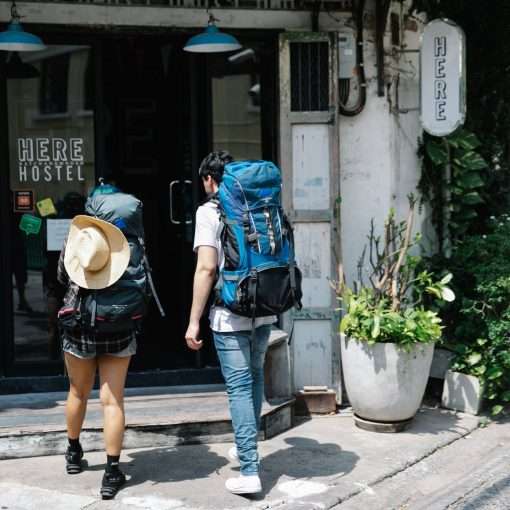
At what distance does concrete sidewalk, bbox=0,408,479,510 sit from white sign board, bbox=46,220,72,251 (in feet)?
5.74

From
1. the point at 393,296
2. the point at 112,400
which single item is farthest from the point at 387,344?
the point at 112,400

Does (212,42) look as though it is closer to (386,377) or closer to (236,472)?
(386,377)

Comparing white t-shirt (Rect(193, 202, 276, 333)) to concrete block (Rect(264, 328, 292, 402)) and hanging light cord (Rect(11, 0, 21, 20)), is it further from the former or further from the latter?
hanging light cord (Rect(11, 0, 21, 20))

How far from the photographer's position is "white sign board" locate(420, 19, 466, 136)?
662cm

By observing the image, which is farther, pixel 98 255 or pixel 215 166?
pixel 215 166

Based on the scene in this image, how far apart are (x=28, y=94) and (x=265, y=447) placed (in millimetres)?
3115

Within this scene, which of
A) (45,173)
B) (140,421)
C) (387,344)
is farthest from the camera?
(45,173)

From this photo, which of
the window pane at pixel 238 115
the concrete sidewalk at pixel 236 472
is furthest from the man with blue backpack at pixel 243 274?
the window pane at pixel 238 115

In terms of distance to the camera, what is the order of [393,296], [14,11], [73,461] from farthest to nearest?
[393,296] → [14,11] → [73,461]

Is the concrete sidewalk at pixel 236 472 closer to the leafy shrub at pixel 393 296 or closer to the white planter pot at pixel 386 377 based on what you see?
the white planter pot at pixel 386 377

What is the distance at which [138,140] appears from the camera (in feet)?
23.0

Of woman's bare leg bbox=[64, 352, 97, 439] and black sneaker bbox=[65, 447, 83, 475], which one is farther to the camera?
black sneaker bbox=[65, 447, 83, 475]

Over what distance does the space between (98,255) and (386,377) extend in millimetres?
2289

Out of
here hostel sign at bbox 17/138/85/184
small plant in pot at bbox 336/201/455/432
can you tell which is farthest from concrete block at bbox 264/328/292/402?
here hostel sign at bbox 17/138/85/184
